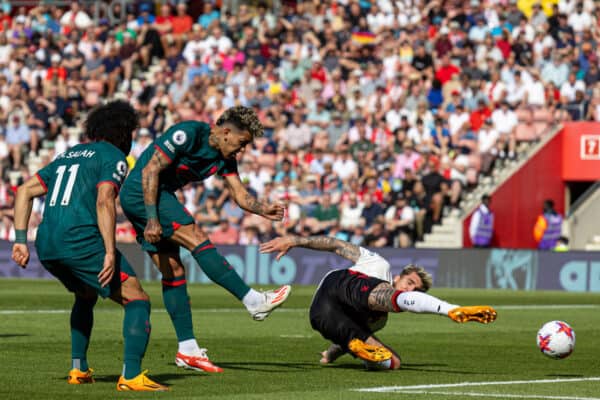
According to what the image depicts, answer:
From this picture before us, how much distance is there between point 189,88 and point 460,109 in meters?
7.78

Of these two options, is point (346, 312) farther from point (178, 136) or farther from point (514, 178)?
point (514, 178)

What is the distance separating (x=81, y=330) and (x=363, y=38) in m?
24.4

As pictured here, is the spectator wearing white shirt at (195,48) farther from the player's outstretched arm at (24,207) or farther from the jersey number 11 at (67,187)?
the jersey number 11 at (67,187)

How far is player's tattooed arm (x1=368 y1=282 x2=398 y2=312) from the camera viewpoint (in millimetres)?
11578

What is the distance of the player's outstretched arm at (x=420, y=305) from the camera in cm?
1035

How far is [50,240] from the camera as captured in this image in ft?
33.1

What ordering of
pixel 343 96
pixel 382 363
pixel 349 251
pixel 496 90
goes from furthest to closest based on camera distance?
pixel 343 96 → pixel 496 90 → pixel 349 251 → pixel 382 363

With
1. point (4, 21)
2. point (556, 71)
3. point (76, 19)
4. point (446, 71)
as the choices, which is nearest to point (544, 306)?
point (556, 71)

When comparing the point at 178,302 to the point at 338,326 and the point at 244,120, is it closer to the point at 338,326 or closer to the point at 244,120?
the point at 338,326

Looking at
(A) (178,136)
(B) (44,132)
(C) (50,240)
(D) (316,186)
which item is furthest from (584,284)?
(C) (50,240)

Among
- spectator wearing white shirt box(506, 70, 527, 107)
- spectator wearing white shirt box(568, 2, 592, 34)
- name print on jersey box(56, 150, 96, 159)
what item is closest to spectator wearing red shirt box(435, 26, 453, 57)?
spectator wearing white shirt box(506, 70, 527, 107)

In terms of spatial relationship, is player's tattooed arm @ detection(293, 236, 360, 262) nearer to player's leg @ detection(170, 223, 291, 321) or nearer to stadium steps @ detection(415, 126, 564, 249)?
player's leg @ detection(170, 223, 291, 321)

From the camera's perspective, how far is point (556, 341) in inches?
474

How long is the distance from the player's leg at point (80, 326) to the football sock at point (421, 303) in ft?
8.04
